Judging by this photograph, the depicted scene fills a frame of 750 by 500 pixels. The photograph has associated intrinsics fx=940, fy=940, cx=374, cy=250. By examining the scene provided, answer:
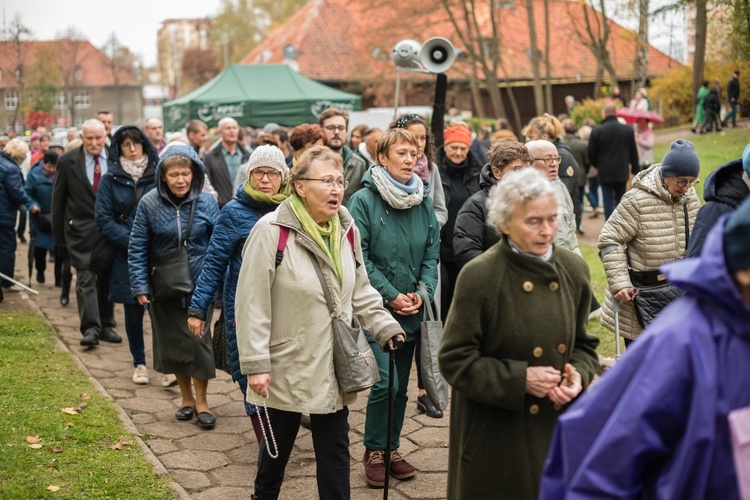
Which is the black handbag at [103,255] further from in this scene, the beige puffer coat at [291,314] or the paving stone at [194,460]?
the beige puffer coat at [291,314]

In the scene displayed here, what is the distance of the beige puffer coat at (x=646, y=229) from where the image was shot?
5602mm

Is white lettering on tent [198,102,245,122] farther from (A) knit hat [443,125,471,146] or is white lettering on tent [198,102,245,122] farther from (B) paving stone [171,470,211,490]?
(B) paving stone [171,470,211,490]

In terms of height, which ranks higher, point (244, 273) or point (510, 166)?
point (510, 166)

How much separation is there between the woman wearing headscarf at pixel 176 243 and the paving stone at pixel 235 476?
887mm

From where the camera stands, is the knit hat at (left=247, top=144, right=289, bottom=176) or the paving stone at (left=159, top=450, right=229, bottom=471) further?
the paving stone at (left=159, top=450, right=229, bottom=471)

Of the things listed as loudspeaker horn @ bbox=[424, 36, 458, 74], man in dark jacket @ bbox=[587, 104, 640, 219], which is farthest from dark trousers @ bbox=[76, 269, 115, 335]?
man in dark jacket @ bbox=[587, 104, 640, 219]

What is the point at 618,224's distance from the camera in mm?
5676

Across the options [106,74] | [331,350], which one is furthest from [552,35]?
[106,74]

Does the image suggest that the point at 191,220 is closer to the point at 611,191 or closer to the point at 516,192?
the point at 516,192

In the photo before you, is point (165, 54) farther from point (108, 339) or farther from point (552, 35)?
point (108, 339)

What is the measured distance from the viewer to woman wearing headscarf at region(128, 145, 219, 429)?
670 cm

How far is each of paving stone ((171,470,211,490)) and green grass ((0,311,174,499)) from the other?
0.66 feet

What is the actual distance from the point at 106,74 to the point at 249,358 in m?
102

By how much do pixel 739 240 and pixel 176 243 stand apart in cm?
517
